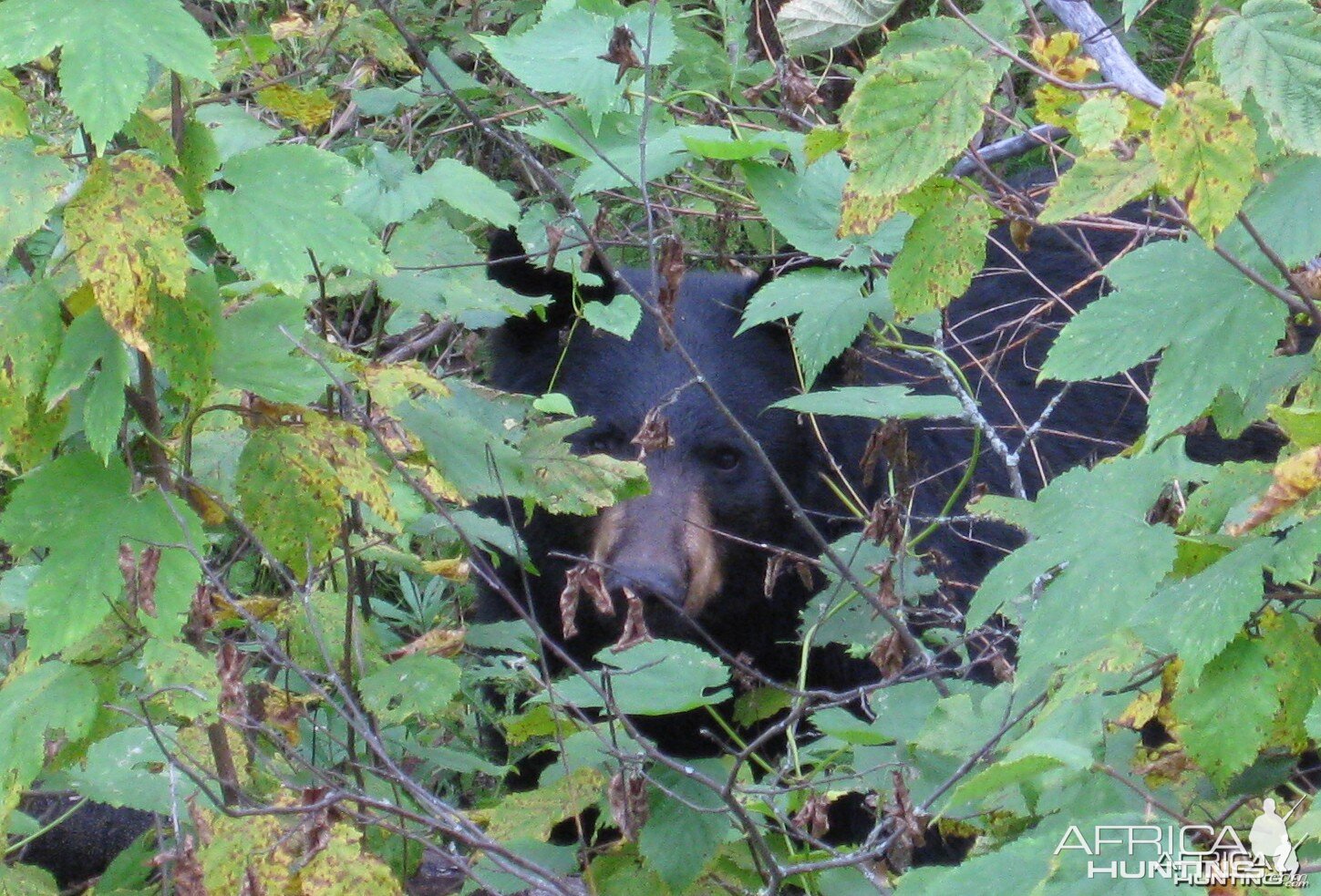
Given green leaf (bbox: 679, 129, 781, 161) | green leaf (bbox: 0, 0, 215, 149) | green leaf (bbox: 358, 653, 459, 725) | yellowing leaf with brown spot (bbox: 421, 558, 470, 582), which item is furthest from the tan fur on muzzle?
green leaf (bbox: 0, 0, 215, 149)

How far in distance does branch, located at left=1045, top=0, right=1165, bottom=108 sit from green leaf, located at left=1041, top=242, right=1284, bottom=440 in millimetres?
445

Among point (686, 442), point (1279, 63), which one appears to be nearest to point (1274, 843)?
point (1279, 63)

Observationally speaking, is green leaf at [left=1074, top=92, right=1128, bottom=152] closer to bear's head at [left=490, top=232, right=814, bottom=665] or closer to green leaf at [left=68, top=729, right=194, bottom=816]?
green leaf at [left=68, top=729, right=194, bottom=816]

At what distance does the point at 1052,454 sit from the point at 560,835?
5.98ft

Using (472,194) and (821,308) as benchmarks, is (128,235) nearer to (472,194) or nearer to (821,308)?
(472,194)

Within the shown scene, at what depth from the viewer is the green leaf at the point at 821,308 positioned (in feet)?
7.04

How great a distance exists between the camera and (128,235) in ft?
4.94

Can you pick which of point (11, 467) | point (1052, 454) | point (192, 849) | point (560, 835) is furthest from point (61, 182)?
point (1052, 454)

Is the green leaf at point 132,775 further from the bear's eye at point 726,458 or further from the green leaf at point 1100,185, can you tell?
the bear's eye at point 726,458

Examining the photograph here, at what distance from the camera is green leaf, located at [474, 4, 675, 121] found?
7.36ft

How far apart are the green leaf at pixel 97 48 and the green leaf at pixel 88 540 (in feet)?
1.70

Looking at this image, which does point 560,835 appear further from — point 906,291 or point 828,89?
point 828,89

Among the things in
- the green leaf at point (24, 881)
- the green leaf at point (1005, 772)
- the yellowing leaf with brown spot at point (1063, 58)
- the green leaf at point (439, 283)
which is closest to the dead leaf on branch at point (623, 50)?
the green leaf at point (439, 283)

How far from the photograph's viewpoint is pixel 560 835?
353cm
